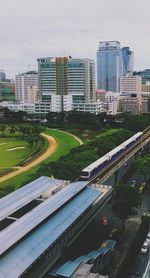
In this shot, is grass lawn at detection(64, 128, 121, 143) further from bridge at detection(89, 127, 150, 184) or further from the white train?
the white train

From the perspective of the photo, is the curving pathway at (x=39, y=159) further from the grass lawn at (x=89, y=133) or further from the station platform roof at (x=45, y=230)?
the station platform roof at (x=45, y=230)

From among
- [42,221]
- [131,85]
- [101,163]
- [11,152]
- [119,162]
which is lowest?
[11,152]


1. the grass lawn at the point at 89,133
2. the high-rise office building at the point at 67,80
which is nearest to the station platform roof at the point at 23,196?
the grass lawn at the point at 89,133

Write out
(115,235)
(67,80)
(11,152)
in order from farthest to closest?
1. (67,80)
2. (11,152)
3. (115,235)

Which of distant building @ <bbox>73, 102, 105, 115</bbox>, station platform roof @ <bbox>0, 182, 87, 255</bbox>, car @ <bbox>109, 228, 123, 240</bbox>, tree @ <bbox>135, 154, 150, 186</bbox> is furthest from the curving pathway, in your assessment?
distant building @ <bbox>73, 102, 105, 115</bbox>

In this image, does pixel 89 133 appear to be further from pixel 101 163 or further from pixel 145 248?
pixel 145 248

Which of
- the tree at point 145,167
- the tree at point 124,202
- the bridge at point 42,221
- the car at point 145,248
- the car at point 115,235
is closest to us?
the bridge at point 42,221

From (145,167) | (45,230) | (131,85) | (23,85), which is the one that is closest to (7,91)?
(23,85)

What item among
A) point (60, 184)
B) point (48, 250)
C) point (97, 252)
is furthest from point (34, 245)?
point (60, 184)

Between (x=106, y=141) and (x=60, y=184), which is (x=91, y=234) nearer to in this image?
(x=60, y=184)
